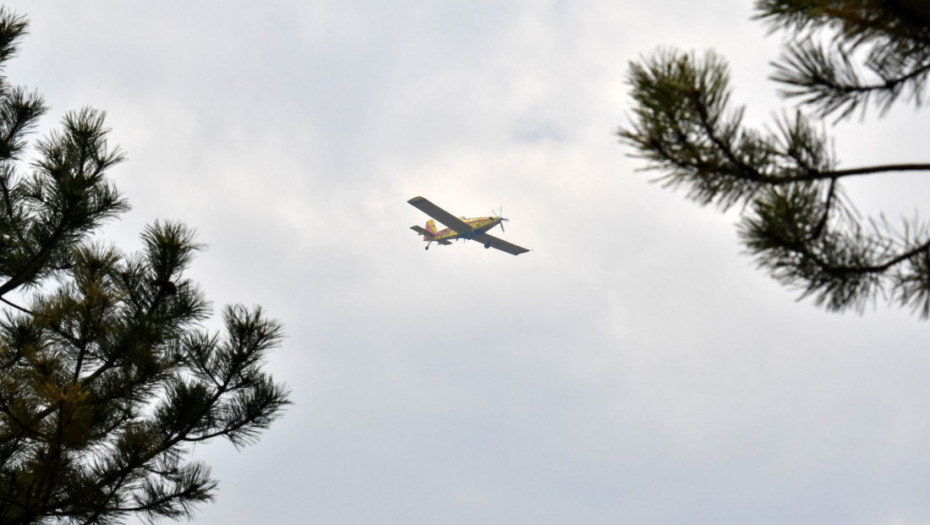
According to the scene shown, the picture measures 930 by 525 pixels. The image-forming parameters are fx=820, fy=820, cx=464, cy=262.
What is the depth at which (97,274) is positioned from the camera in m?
6.88

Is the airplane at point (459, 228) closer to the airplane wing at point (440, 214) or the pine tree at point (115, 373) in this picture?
the airplane wing at point (440, 214)

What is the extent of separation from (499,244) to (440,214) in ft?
27.3

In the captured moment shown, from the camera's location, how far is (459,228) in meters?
51.3

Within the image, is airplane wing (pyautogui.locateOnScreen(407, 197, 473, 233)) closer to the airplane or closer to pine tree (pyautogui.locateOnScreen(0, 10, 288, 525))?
the airplane

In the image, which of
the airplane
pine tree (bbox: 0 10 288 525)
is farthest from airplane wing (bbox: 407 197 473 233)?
pine tree (bbox: 0 10 288 525)

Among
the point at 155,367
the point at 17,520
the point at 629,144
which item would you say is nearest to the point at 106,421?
the point at 155,367

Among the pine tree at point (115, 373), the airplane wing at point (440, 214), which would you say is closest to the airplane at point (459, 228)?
the airplane wing at point (440, 214)

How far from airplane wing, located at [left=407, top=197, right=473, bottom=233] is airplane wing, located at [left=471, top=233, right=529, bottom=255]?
194cm

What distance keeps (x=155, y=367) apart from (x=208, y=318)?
64 centimetres

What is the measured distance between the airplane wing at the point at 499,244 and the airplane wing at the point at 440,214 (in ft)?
6.37

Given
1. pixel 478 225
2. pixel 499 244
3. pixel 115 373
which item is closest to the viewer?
pixel 115 373

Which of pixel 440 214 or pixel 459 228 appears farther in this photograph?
pixel 459 228

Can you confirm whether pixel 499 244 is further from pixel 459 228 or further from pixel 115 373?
pixel 115 373

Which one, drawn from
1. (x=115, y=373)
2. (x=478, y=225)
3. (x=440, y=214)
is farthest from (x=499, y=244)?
(x=115, y=373)
